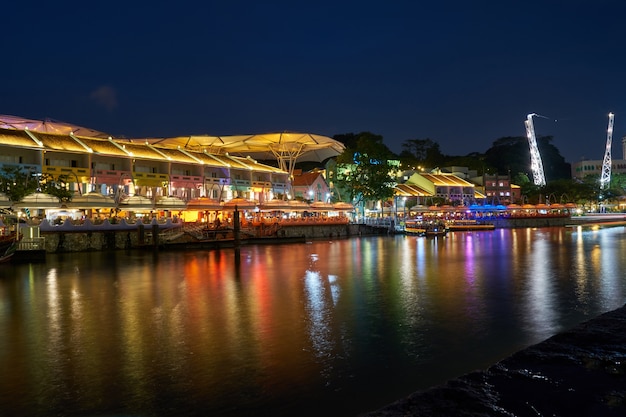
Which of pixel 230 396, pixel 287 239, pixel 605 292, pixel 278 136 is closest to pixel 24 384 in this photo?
pixel 230 396

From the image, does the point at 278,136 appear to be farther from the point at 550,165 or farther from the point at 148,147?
the point at 550,165

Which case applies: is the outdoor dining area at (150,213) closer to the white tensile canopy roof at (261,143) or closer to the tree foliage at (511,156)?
the white tensile canopy roof at (261,143)

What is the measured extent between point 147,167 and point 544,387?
165ft

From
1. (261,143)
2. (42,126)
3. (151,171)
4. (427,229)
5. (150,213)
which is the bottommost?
(427,229)

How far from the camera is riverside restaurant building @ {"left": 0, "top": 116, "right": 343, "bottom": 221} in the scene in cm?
4334

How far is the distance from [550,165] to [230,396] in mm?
136666

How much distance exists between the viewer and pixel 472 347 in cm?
1109

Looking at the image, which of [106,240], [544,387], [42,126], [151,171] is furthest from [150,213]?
[544,387]

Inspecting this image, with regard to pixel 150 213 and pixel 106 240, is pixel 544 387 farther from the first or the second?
pixel 150 213

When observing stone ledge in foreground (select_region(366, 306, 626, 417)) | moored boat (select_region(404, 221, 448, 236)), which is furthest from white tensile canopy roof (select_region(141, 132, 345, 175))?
stone ledge in foreground (select_region(366, 306, 626, 417))

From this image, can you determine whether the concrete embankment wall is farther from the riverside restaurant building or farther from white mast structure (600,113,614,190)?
white mast structure (600,113,614,190)

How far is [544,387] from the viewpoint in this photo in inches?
263

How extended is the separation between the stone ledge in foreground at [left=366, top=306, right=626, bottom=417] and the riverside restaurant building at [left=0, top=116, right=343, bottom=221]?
3639 centimetres

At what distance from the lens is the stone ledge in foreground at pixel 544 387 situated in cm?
592
